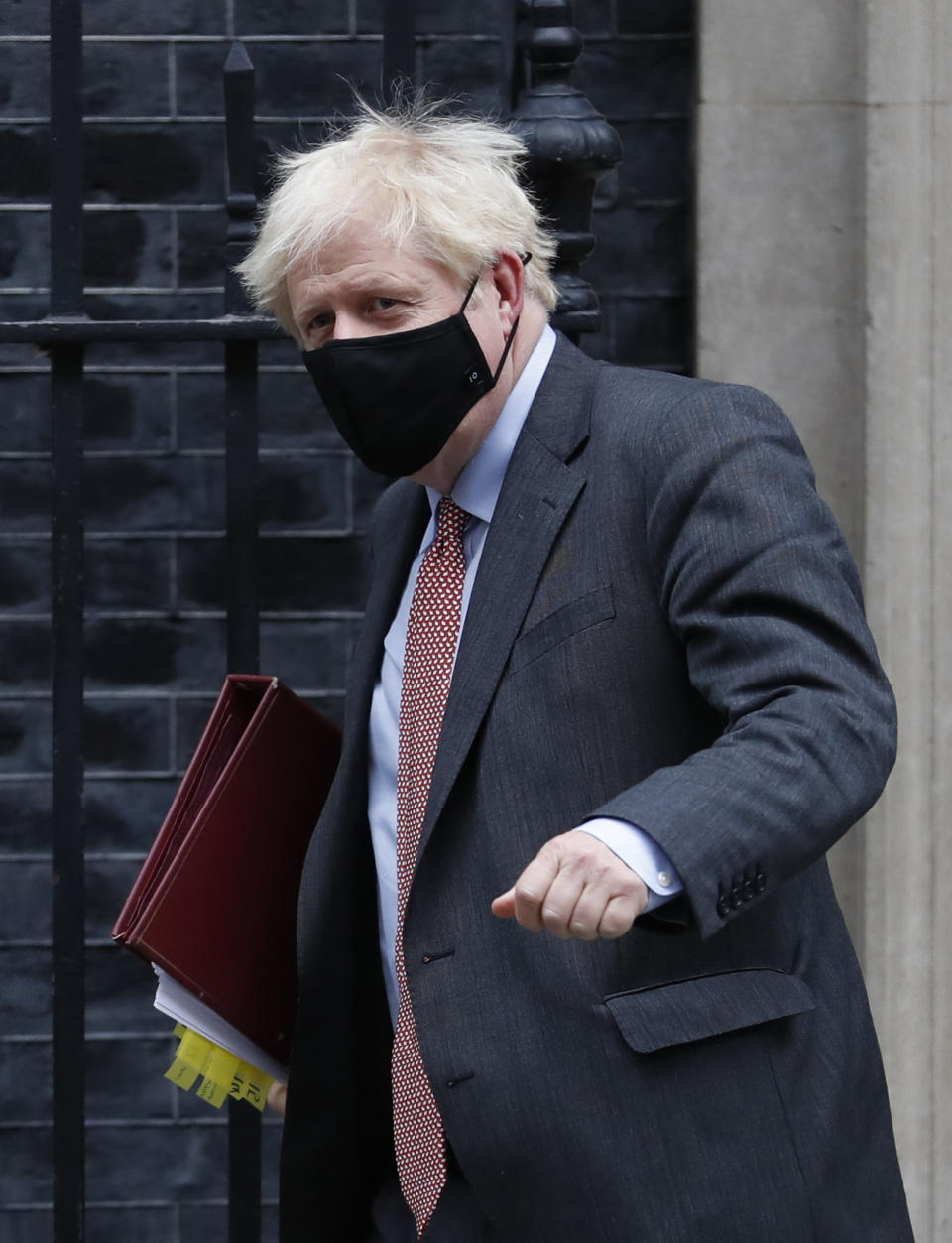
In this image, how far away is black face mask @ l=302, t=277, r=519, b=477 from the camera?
1969mm

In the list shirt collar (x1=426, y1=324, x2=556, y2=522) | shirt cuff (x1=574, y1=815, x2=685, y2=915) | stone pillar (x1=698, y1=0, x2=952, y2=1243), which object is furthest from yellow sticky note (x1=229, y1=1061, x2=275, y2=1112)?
stone pillar (x1=698, y1=0, x2=952, y2=1243)

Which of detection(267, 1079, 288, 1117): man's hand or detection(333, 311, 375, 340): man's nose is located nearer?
detection(333, 311, 375, 340): man's nose

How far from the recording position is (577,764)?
6.01 ft

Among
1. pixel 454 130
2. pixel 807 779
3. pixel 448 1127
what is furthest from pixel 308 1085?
pixel 454 130

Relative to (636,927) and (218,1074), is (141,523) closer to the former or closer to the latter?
(218,1074)

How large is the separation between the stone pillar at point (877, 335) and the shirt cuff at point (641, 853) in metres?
1.48

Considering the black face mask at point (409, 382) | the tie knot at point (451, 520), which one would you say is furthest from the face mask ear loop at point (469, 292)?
the tie knot at point (451, 520)

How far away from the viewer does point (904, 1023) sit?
9.75 ft

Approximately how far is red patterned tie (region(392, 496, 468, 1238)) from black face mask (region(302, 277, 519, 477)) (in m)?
0.13

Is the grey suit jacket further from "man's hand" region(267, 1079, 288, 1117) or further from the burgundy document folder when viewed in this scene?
"man's hand" region(267, 1079, 288, 1117)

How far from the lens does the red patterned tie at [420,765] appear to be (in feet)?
6.61

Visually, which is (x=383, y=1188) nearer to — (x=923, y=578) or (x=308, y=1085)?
(x=308, y=1085)

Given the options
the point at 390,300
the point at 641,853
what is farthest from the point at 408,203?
the point at 641,853

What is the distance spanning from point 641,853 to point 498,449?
0.67 metres
